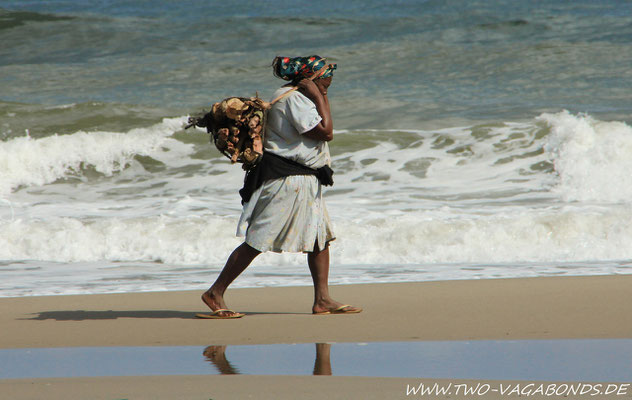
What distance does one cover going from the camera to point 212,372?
3752 millimetres

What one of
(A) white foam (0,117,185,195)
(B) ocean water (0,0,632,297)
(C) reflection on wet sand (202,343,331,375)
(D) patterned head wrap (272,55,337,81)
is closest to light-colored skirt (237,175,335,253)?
(D) patterned head wrap (272,55,337,81)

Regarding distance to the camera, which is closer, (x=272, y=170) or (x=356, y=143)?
(x=272, y=170)

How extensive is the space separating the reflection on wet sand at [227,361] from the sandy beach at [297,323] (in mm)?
124

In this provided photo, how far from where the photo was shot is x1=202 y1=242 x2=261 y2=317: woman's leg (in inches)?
196

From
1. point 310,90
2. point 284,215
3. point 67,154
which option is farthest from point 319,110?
point 67,154

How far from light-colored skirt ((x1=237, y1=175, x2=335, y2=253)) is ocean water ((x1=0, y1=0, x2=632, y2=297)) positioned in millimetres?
1931

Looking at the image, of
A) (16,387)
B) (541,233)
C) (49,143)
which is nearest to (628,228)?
(541,233)

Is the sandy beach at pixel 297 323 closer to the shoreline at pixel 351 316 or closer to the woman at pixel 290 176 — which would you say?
the shoreline at pixel 351 316

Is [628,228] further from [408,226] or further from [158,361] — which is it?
[158,361]

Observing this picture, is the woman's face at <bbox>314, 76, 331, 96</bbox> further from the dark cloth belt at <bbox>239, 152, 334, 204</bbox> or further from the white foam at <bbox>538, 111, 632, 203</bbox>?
the white foam at <bbox>538, 111, 632, 203</bbox>

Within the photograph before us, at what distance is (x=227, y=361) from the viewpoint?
13.1 ft

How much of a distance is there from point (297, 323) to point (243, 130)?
1161 mm

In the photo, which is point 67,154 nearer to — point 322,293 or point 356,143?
point 356,143

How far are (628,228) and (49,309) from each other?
19.9ft
